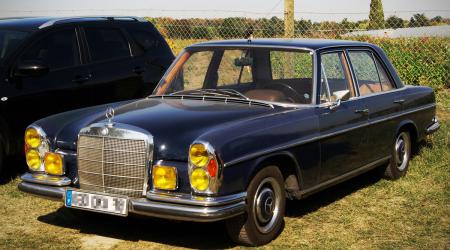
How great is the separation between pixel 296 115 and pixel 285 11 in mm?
6818

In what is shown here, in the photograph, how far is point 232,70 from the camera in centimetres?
655

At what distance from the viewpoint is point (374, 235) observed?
5773 millimetres

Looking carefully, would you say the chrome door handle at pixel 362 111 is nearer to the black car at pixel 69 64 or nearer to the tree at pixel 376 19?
the black car at pixel 69 64

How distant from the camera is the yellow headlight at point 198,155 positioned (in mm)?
4887

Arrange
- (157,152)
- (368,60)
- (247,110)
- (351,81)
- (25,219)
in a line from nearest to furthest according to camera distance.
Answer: (157,152) → (247,110) → (25,219) → (351,81) → (368,60)

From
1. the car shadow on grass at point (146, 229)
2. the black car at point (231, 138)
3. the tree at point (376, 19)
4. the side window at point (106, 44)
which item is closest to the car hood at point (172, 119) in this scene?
the black car at point (231, 138)

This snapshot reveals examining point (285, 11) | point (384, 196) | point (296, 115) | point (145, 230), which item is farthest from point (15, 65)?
point (285, 11)

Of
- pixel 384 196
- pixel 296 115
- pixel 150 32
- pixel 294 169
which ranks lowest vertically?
pixel 384 196

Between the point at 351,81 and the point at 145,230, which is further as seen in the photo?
the point at 351,81

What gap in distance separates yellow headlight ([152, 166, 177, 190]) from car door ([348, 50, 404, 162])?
2.41 metres

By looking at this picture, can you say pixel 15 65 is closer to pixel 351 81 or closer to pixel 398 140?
pixel 351 81

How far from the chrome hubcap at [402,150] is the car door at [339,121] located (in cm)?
101

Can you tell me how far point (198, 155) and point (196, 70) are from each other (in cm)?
194

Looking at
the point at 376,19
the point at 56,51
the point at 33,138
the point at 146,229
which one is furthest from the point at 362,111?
the point at 376,19
